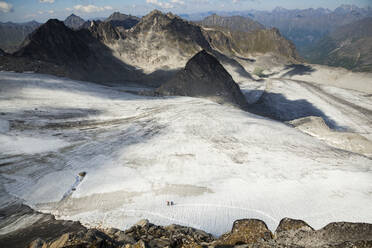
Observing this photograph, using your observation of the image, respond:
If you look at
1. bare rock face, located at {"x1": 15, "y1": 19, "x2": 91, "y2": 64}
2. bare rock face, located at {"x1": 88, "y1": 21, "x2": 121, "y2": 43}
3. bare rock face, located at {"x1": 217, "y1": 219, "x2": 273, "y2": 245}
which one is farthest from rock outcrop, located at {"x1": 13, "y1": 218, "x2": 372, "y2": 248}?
bare rock face, located at {"x1": 88, "y1": 21, "x2": 121, "y2": 43}

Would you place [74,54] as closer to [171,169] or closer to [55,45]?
[55,45]

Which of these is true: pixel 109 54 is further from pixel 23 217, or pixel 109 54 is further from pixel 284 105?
pixel 23 217

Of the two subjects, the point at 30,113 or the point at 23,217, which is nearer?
the point at 23,217

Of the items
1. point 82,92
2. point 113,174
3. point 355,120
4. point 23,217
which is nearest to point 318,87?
point 355,120

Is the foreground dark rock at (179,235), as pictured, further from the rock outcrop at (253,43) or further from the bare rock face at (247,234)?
the rock outcrop at (253,43)

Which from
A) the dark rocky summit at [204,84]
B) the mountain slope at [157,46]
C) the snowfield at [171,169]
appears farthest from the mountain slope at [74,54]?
the snowfield at [171,169]

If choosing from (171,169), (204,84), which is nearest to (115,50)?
(204,84)

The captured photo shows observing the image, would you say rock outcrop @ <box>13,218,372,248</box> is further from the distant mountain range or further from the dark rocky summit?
the distant mountain range
